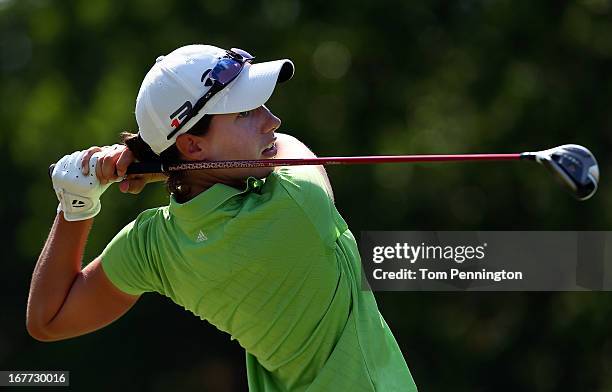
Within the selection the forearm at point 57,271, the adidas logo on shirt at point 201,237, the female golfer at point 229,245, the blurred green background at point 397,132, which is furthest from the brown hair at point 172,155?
the blurred green background at point 397,132

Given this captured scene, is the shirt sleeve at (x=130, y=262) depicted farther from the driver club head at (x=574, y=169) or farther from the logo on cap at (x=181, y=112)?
the driver club head at (x=574, y=169)

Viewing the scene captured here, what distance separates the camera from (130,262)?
10.7 ft

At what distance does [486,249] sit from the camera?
259 inches

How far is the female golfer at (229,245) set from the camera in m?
3.11

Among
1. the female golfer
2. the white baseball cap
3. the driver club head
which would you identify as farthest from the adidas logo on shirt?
the driver club head

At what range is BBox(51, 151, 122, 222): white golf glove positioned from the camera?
323 cm

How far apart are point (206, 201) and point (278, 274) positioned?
0.25 metres

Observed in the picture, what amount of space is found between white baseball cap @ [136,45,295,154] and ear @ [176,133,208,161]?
0.07ft

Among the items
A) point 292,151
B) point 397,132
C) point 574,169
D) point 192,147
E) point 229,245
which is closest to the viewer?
point 574,169

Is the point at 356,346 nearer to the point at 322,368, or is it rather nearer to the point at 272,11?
the point at 322,368

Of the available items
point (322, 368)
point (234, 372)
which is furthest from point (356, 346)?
point (234, 372)

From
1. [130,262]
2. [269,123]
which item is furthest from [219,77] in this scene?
[130,262]

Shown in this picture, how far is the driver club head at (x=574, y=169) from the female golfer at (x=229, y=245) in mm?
562

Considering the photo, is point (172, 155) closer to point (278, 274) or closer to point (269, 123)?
point (269, 123)
